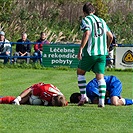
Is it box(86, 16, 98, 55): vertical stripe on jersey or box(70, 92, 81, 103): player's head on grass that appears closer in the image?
box(86, 16, 98, 55): vertical stripe on jersey

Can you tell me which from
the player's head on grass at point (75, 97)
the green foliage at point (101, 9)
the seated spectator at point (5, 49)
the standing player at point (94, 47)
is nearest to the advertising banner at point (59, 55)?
the seated spectator at point (5, 49)

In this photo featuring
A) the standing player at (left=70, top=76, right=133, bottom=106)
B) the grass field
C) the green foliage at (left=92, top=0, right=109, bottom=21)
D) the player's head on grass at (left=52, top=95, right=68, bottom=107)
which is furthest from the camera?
the green foliage at (left=92, top=0, right=109, bottom=21)

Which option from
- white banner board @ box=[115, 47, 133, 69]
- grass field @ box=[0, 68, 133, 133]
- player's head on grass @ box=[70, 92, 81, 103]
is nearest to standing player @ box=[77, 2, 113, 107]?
grass field @ box=[0, 68, 133, 133]

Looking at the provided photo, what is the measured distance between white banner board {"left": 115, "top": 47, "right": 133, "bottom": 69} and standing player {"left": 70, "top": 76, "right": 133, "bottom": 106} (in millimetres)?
8866

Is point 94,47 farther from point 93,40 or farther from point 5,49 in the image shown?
point 5,49

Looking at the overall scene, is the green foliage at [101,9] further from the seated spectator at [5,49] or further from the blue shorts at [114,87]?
the blue shorts at [114,87]

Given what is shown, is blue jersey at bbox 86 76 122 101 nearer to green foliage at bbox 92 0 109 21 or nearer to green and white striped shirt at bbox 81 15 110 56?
green and white striped shirt at bbox 81 15 110 56

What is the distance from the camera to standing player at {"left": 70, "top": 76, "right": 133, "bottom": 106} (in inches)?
394

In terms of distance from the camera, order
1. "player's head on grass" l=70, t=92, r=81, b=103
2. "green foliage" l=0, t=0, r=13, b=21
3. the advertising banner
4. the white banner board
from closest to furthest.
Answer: "player's head on grass" l=70, t=92, r=81, b=103, the white banner board, the advertising banner, "green foliage" l=0, t=0, r=13, b=21

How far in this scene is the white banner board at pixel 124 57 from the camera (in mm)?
19047

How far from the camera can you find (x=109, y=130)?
23.8ft

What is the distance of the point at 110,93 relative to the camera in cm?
1009

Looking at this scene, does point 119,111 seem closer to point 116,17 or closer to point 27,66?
point 27,66

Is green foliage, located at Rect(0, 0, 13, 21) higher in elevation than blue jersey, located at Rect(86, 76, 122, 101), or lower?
higher
